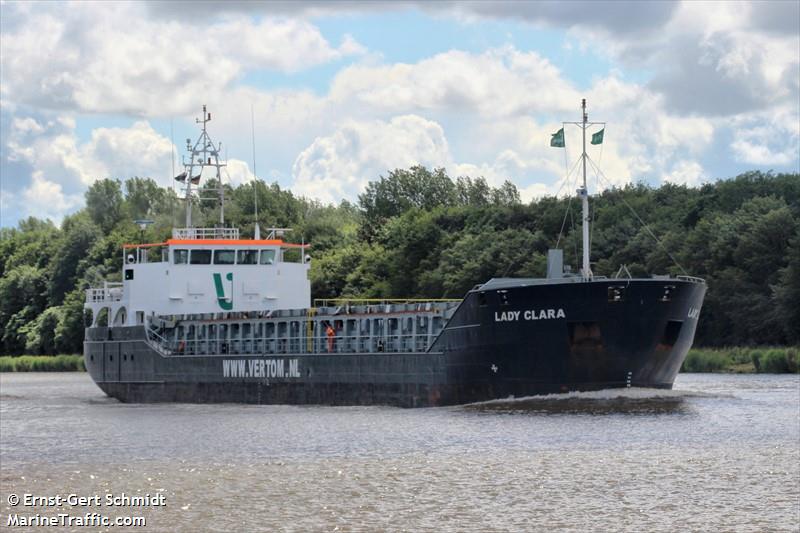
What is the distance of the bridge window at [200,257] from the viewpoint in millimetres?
58031

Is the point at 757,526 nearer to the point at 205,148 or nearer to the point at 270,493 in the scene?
the point at 270,493

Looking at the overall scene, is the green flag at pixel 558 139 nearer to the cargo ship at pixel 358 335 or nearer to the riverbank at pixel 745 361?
the cargo ship at pixel 358 335

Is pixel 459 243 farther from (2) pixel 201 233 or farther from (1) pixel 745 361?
(2) pixel 201 233

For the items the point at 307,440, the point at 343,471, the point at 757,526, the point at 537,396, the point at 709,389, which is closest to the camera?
the point at 757,526

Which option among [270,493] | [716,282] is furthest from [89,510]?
[716,282]

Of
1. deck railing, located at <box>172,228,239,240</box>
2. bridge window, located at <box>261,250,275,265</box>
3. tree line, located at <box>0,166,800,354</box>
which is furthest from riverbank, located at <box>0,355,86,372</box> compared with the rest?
bridge window, located at <box>261,250,275,265</box>

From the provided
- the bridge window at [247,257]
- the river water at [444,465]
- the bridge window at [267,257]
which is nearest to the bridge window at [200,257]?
the bridge window at [247,257]

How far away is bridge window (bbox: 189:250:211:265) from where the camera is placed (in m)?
58.0

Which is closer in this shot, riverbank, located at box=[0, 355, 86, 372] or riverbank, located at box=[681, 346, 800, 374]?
riverbank, located at box=[681, 346, 800, 374]

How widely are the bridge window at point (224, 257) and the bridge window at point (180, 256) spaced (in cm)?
127

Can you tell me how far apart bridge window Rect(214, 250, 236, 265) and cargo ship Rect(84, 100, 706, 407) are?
0.22ft

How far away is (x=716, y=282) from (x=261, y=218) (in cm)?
6322

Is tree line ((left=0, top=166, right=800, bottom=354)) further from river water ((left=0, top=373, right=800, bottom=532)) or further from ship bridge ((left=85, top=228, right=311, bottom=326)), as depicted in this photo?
Result: river water ((left=0, top=373, right=800, bottom=532))

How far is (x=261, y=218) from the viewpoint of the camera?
13488cm
